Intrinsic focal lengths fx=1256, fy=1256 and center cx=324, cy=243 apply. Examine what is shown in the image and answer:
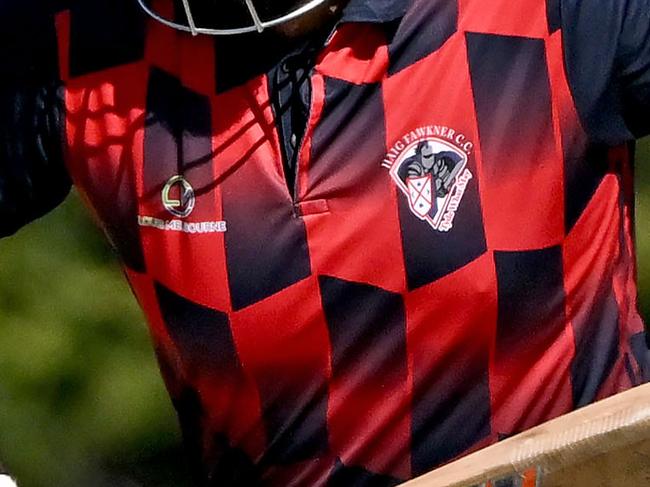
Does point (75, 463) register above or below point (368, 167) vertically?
below

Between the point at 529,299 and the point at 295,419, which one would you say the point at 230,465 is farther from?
the point at 529,299

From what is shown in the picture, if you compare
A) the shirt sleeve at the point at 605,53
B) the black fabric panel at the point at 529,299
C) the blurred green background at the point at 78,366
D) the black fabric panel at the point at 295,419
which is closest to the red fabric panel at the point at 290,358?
the black fabric panel at the point at 295,419

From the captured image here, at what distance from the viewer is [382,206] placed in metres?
0.89

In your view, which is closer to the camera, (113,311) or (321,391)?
(321,391)

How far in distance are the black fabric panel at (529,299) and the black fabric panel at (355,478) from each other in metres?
0.14

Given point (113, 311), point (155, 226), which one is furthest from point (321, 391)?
point (113, 311)

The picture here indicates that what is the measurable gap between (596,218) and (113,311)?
3.74 ft

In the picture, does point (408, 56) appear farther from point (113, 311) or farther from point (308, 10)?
point (113, 311)

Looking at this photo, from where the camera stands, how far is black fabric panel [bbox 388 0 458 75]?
2.85ft

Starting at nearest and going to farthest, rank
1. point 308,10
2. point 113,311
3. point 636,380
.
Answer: point 308,10 < point 636,380 < point 113,311

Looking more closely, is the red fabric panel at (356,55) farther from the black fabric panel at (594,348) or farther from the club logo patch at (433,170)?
the black fabric panel at (594,348)

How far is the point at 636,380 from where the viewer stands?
100 centimetres

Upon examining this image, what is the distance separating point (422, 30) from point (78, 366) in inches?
48.2

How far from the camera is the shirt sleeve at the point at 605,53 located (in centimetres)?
84
